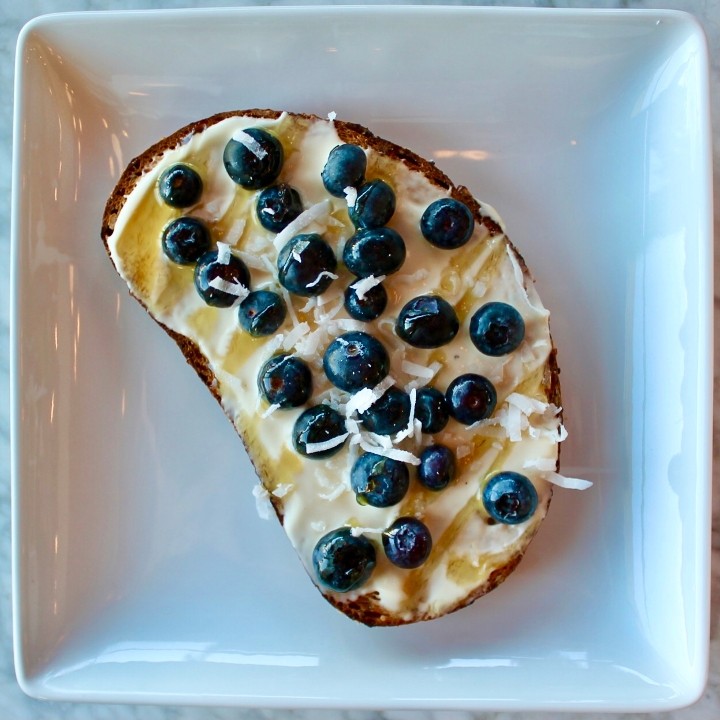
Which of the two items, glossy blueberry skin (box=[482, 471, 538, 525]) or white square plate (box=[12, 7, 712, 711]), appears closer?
glossy blueberry skin (box=[482, 471, 538, 525])

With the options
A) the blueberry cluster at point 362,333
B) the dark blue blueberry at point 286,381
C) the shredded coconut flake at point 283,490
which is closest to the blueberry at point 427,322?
the blueberry cluster at point 362,333

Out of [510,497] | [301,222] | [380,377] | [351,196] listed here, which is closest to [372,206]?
[351,196]

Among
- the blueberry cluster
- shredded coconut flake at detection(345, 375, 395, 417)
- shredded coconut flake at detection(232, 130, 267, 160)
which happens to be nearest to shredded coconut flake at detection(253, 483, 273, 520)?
the blueberry cluster

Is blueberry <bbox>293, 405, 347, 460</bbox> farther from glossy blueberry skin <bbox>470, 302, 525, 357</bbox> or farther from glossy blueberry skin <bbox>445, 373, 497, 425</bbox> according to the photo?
glossy blueberry skin <bbox>470, 302, 525, 357</bbox>

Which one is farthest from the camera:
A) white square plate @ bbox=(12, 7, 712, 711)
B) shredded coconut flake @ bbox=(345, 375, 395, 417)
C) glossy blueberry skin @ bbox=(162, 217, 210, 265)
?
white square plate @ bbox=(12, 7, 712, 711)

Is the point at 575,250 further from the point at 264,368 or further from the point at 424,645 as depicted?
the point at 424,645
